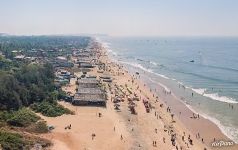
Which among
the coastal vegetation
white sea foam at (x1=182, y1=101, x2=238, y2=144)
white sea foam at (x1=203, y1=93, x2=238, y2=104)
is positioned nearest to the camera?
the coastal vegetation

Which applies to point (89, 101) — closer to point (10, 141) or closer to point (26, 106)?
point (26, 106)

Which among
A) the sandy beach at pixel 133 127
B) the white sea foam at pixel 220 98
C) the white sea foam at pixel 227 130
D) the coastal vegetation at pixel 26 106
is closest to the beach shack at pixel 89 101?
the sandy beach at pixel 133 127

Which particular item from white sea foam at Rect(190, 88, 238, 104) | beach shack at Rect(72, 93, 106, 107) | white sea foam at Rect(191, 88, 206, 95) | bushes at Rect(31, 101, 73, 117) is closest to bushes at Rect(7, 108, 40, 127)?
bushes at Rect(31, 101, 73, 117)

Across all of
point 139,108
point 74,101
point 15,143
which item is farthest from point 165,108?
point 15,143

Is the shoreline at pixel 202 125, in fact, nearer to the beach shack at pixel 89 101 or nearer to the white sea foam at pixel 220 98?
the white sea foam at pixel 220 98

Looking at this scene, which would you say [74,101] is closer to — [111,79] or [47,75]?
[47,75]

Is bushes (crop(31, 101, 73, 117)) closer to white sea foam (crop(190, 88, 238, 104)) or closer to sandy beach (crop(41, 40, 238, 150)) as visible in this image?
sandy beach (crop(41, 40, 238, 150))
